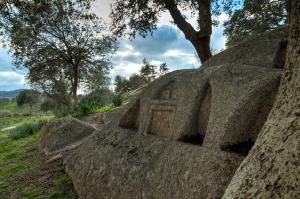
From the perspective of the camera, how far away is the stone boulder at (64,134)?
13.5 meters

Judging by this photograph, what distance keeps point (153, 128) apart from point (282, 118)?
3.79m

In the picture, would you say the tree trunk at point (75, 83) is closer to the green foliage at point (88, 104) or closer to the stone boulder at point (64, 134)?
the green foliage at point (88, 104)

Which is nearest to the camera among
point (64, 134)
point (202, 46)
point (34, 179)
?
point (34, 179)

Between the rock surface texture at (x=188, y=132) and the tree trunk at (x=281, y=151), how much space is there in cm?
102

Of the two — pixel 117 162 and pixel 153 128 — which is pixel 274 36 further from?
pixel 117 162

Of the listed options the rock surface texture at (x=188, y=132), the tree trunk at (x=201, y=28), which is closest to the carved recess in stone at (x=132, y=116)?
the rock surface texture at (x=188, y=132)

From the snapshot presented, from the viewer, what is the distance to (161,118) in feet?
22.0

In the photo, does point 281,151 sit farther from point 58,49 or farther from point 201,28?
point 58,49

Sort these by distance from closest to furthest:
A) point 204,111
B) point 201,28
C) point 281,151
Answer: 1. point 281,151
2. point 204,111
3. point 201,28

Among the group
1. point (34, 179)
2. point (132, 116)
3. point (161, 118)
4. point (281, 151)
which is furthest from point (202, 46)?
point (281, 151)

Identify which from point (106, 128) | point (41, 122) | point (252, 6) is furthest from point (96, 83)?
point (106, 128)

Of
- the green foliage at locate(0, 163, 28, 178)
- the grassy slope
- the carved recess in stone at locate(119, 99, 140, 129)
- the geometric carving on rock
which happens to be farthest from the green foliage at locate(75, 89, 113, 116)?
the geometric carving on rock

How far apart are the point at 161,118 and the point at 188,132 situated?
3.60 ft

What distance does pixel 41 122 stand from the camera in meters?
24.5
